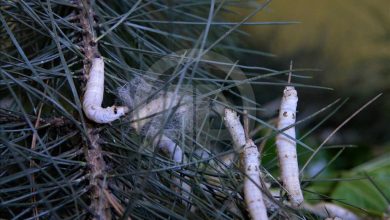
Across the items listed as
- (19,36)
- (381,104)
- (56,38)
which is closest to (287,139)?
(56,38)

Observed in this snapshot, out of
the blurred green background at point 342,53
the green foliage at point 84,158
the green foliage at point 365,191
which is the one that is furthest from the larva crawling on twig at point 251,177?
the blurred green background at point 342,53

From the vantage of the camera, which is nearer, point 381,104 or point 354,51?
point 381,104

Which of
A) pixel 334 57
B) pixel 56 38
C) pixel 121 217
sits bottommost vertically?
pixel 121 217

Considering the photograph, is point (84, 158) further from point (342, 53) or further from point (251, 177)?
point (342, 53)

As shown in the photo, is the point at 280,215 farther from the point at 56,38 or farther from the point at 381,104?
the point at 381,104

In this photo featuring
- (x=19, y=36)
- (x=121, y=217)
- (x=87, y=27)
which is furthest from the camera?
(x=19, y=36)

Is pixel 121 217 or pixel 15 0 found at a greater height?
pixel 15 0

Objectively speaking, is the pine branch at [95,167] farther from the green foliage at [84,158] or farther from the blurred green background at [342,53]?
the blurred green background at [342,53]
